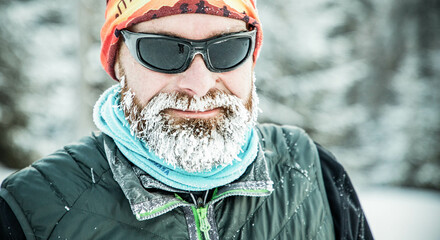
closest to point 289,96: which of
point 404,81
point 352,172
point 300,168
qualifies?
point 352,172

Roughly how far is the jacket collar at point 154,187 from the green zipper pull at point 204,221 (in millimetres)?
51

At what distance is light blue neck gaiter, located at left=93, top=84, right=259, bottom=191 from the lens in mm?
1500

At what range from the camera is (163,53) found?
58.3 inches

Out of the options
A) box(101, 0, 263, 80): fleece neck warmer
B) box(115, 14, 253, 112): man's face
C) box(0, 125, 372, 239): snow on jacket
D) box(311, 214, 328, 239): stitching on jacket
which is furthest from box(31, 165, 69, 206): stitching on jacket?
box(311, 214, 328, 239): stitching on jacket

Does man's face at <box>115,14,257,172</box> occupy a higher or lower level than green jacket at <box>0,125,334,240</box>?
higher

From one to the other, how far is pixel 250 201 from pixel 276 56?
756 centimetres

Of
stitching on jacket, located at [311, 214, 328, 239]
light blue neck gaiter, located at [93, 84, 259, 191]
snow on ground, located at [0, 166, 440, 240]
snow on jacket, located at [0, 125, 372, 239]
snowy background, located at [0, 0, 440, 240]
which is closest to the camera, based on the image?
snow on jacket, located at [0, 125, 372, 239]

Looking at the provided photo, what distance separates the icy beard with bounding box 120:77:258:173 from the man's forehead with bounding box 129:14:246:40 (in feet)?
0.84

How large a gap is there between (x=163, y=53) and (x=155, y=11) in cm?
18

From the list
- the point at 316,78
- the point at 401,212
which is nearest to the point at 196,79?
the point at 401,212

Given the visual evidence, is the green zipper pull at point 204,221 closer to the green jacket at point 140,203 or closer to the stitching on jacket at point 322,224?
the green jacket at point 140,203

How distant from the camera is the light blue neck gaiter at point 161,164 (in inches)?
59.1

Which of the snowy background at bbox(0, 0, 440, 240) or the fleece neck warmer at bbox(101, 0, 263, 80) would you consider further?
the snowy background at bbox(0, 0, 440, 240)

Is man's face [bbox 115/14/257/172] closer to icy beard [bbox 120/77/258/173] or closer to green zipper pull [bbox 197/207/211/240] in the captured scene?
icy beard [bbox 120/77/258/173]
